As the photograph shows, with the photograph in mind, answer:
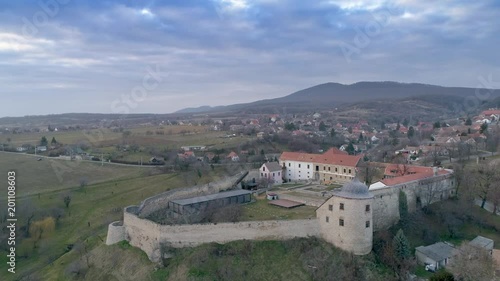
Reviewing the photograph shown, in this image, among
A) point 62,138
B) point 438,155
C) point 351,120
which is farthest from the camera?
point 351,120

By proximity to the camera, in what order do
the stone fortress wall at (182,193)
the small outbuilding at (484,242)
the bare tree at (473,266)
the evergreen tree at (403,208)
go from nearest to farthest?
the bare tree at (473,266), the small outbuilding at (484,242), the evergreen tree at (403,208), the stone fortress wall at (182,193)

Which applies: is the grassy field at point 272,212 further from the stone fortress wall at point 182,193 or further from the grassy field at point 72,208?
the grassy field at point 72,208

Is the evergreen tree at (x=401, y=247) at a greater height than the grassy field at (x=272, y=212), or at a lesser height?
lesser

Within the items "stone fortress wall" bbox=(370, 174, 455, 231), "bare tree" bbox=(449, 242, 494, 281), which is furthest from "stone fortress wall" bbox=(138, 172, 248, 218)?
"bare tree" bbox=(449, 242, 494, 281)

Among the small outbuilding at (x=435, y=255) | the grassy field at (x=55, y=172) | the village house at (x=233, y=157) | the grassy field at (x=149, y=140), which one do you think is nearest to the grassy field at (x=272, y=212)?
the small outbuilding at (x=435, y=255)

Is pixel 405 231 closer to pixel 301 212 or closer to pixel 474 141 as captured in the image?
pixel 301 212

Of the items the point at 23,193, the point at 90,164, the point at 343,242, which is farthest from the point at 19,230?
the point at 343,242

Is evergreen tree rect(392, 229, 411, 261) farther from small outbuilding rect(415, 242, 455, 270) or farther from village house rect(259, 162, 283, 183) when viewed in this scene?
village house rect(259, 162, 283, 183)
